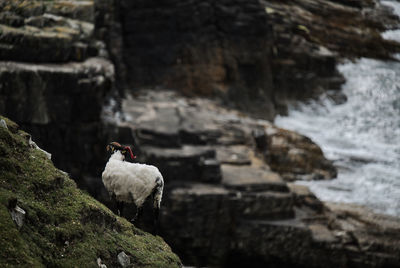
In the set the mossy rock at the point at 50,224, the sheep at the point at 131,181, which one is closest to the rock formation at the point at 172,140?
the mossy rock at the point at 50,224

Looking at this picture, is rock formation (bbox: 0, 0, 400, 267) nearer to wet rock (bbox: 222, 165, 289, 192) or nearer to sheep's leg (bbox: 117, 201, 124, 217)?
wet rock (bbox: 222, 165, 289, 192)

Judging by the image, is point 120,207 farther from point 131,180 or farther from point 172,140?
point 172,140

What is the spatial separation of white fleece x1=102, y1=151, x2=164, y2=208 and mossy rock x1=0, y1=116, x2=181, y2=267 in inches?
26.8

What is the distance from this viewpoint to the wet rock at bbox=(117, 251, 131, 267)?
17.9 feet

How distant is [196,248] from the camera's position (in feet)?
56.7

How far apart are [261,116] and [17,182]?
26.8m

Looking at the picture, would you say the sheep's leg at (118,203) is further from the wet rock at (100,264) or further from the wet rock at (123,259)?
the wet rock at (100,264)

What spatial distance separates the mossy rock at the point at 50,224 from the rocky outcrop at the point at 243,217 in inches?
430

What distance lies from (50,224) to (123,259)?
99cm

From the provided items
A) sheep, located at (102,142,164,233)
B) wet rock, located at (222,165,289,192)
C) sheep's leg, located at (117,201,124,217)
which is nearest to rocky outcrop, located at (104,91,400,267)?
wet rock, located at (222,165,289,192)

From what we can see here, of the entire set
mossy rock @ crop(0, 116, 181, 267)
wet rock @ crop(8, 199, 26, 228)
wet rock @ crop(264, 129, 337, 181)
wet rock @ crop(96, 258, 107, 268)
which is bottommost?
wet rock @ crop(264, 129, 337, 181)

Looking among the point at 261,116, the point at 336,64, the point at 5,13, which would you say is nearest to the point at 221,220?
the point at 5,13

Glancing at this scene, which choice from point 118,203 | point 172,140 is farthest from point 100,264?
point 172,140

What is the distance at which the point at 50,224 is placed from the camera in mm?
4953
